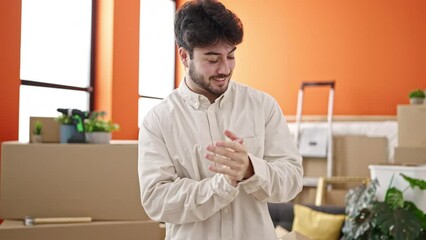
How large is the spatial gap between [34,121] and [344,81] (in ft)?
12.8

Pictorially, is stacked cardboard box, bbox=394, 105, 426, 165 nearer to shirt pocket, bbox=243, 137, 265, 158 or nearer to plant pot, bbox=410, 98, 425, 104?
plant pot, bbox=410, 98, 425, 104

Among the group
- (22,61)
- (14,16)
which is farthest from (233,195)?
(22,61)

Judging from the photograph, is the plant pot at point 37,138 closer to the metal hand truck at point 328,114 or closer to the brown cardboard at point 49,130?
the brown cardboard at point 49,130

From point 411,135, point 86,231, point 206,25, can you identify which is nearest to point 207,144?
point 206,25

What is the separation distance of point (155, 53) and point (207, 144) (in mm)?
4540

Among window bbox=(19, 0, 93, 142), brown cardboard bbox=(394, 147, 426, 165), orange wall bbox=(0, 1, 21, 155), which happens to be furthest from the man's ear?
brown cardboard bbox=(394, 147, 426, 165)

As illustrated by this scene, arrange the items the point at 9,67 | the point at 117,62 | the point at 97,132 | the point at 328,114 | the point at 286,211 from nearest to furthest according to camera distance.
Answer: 1. the point at 97,132
2. the point at 9,67
3. the point at 286,211
4. the point at 117,62
5. the point at 328,114

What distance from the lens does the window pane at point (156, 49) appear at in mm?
5582

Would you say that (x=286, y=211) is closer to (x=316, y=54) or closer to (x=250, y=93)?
(x=316, y=54)

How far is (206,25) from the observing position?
4.44 ft

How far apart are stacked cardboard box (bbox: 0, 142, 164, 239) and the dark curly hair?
0.94 meters

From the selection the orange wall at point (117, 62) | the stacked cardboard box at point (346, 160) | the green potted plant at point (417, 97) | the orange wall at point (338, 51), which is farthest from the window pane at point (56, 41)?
the green potted plant at point (417, 97)

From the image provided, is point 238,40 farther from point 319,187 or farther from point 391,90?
point 391,90

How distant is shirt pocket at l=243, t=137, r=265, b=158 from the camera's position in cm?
140
